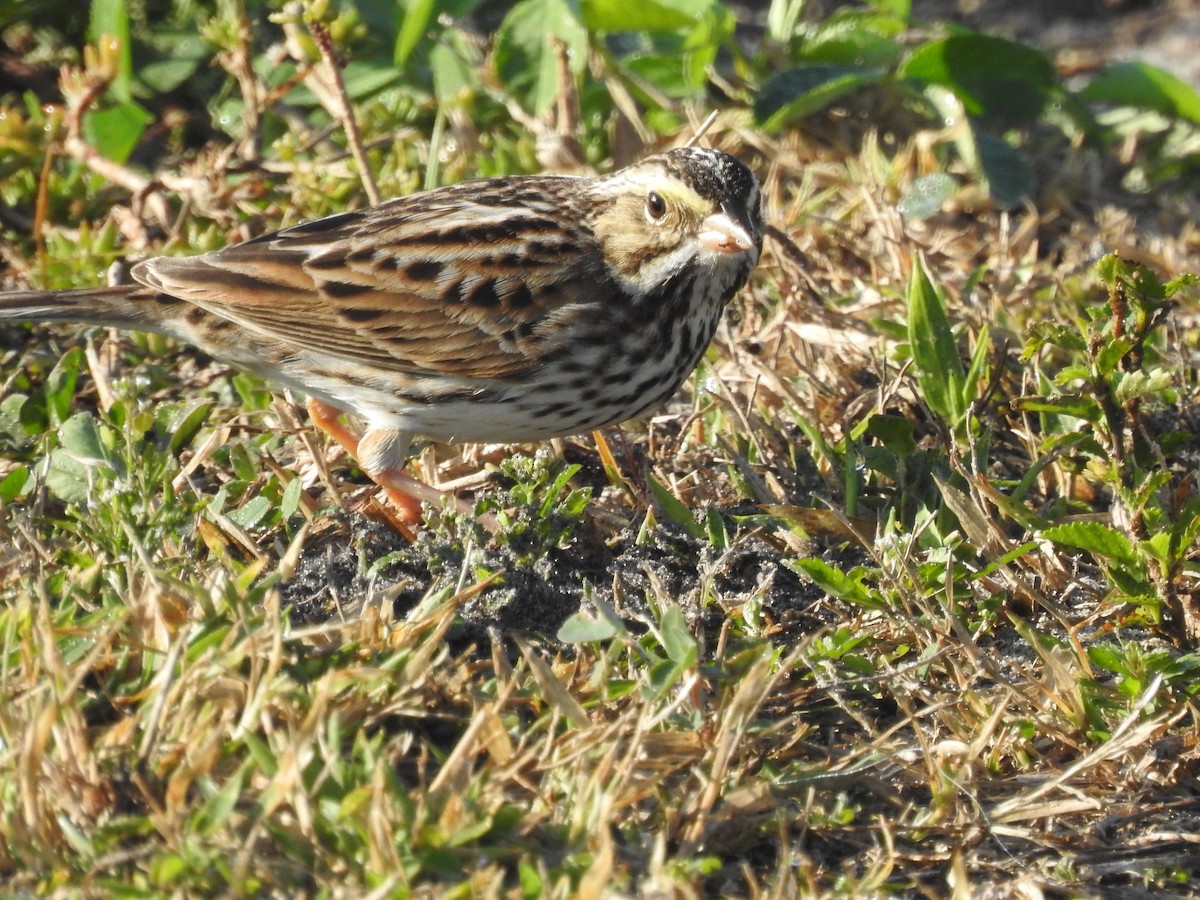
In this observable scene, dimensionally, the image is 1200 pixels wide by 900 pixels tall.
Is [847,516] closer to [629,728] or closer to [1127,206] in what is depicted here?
[629,728]

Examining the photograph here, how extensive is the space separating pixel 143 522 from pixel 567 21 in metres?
3.45

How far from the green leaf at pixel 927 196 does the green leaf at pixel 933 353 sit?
1.35 meters

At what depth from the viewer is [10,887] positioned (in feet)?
9.72

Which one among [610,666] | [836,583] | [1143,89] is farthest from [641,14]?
[610,666]

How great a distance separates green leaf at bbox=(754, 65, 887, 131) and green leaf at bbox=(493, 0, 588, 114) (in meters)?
0.82

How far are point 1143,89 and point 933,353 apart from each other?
9.34ft

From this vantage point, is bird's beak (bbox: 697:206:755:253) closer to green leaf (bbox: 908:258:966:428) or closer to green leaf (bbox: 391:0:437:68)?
green leaf (bbox: 908:258:966:428)

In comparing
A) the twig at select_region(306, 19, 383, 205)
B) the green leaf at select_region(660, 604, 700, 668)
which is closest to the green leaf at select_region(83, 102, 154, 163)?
the twig at select_region(306, 19, 383, 205)

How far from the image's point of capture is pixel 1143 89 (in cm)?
707

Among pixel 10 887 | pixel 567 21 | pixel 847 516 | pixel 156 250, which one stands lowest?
pixel 847 516

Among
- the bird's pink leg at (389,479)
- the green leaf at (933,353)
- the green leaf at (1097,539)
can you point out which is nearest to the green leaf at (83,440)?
the bird's pink leg at (389,479)

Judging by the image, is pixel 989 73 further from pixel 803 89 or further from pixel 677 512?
pixel 677 512

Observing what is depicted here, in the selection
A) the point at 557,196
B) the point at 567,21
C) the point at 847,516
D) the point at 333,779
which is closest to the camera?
the point at 333,779

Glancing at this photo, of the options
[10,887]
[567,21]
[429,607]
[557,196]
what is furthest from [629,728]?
[567,21]
